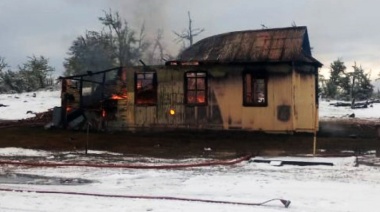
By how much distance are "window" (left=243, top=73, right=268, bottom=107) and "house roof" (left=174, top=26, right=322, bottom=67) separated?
2.12 ft

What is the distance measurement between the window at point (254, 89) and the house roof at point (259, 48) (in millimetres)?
647

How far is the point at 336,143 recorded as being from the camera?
49.8 ft

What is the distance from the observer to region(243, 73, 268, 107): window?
18.1m

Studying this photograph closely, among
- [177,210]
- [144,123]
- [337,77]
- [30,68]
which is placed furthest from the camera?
[30,68]

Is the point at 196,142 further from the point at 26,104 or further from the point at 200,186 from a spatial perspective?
the point at 26,104

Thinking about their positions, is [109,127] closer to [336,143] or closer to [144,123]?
[144,123]

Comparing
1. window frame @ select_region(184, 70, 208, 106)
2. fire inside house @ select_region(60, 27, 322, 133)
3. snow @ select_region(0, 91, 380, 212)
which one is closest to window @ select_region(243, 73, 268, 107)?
fire inside house @ select_region(60, 27, 322, 133)

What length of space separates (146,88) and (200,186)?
11001mm

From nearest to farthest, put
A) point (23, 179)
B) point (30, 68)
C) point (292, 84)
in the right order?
1. point (23, 179)
2. point (292, 84)
3. point (30, 68)

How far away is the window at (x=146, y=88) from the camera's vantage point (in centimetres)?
1908

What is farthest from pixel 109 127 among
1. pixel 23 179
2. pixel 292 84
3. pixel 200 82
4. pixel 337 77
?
pixel 337 77

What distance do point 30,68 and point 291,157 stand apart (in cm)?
4049

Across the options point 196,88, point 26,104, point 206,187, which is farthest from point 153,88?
point 26,104

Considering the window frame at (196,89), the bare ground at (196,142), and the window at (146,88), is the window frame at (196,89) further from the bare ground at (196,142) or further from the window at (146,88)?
the window at (146,88)
